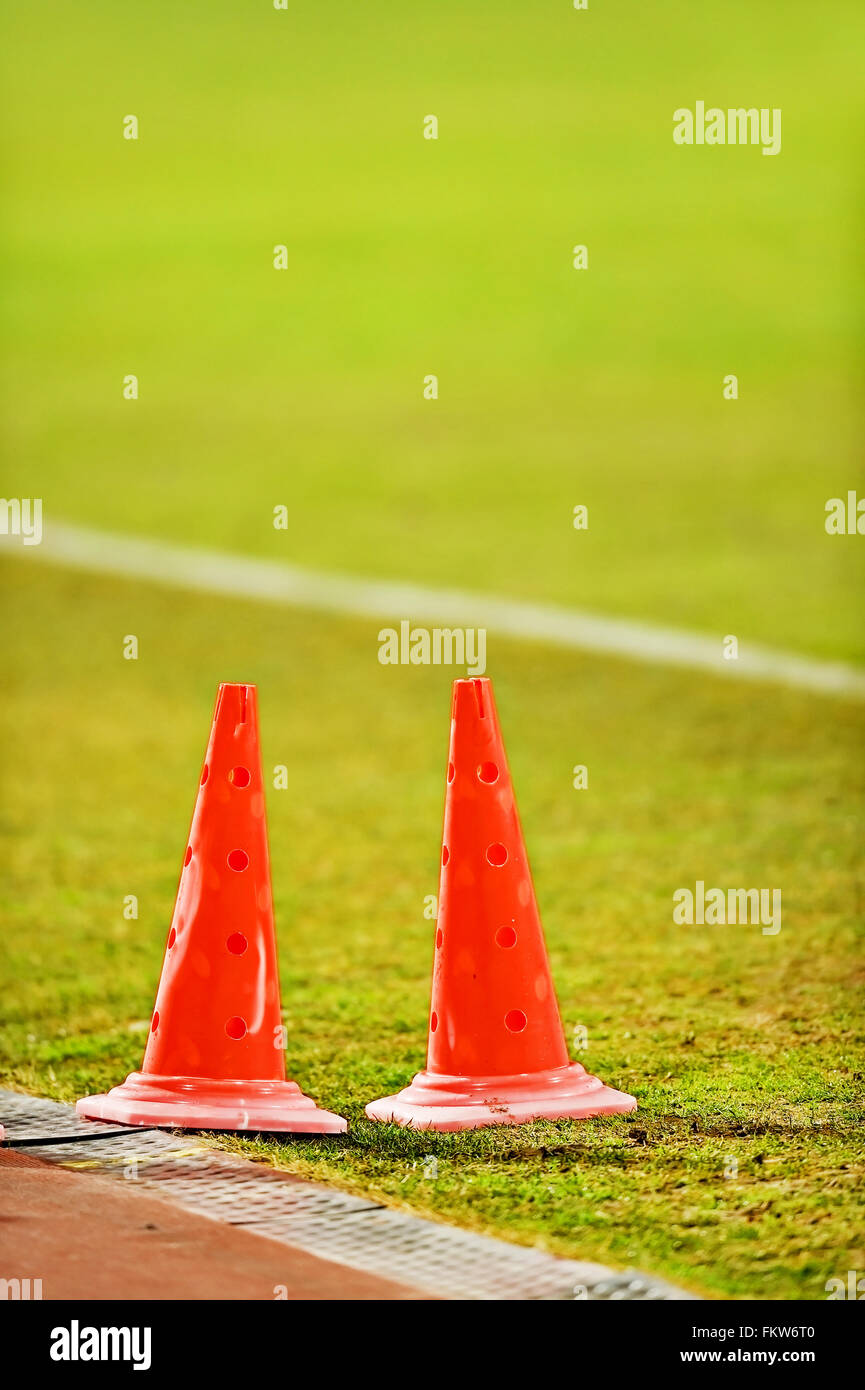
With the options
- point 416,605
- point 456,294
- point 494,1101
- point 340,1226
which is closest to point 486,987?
point 494,1101

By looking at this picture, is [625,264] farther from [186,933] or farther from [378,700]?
[186,933]

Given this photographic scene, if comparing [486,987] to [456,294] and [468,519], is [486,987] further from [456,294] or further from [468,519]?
[456,294]

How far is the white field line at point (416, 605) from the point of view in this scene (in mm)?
13438

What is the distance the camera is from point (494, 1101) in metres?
5.34

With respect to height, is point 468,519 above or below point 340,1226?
above

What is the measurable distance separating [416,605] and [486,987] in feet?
35.4

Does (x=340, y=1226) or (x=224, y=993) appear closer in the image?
(x=340, y=1226)

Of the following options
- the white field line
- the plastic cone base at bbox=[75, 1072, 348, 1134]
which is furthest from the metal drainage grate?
the white field line

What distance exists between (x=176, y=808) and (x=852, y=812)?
11.3 ft

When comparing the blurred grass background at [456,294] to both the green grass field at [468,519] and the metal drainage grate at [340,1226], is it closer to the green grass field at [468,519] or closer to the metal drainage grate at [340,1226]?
the green grass field at [468,519]

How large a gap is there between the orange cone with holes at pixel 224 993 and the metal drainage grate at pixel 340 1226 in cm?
13

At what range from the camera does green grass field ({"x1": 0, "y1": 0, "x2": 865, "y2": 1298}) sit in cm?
610

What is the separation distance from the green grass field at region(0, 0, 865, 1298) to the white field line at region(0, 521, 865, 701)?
1.08ft
